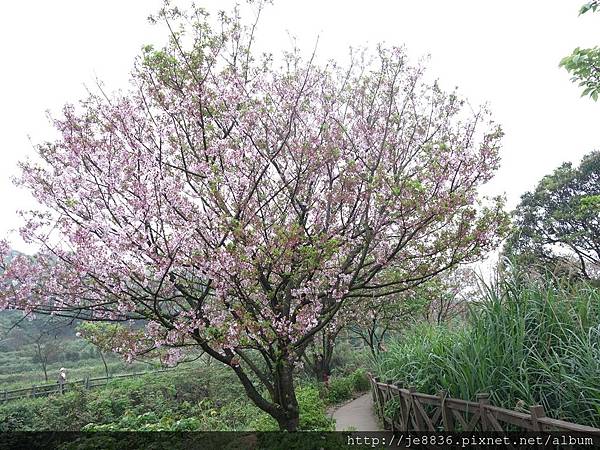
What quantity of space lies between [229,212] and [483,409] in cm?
337

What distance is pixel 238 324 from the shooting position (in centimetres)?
379

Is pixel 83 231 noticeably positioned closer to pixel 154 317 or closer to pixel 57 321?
pixel 154 317

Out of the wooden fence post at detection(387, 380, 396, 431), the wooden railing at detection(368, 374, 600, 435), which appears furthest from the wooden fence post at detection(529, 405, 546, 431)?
the wooden fence post at detection(387, 380, 396, 431)

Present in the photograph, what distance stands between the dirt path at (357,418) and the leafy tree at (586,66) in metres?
6.09

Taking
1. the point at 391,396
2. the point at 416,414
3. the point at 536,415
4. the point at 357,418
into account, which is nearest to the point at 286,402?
the point at 416,414

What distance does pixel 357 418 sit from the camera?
361 inches

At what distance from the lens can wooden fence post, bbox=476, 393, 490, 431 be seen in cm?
440

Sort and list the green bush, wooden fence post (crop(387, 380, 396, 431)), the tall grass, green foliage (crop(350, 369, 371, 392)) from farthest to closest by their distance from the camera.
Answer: green foliage (crop(350, 369, 371, 392)), the green bush, wooden fence post (crop(387, 380, 396, 431)), the tall grass

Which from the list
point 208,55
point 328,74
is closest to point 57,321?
point 208,55

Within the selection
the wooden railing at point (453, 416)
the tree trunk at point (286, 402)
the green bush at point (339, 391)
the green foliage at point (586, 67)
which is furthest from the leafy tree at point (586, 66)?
the green bush at point (339, 391)

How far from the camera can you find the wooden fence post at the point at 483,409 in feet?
14.4

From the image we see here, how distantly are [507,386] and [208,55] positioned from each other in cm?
489

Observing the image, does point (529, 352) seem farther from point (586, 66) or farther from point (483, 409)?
point (586, 66)

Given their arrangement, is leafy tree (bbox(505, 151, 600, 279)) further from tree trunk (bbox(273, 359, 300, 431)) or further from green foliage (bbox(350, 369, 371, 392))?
tree trunk (bbox(273, 359, 300, 431))
